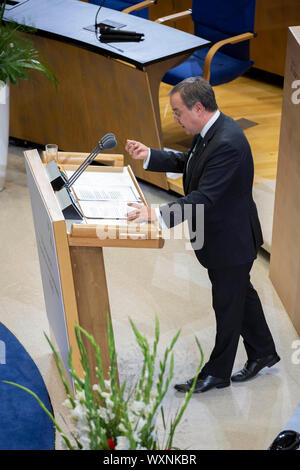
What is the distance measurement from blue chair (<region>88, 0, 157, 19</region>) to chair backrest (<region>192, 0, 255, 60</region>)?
0.47 meters

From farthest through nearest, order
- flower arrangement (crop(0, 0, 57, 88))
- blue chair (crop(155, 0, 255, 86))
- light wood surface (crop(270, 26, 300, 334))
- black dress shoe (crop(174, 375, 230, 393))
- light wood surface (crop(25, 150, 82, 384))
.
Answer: blue chair (crop(155, 0, 255, 86)) < flower arrangement (crop(0, 0, 57, 88)) < light wood surface (crop(270, 26, 300, 334)) < black dress shoe (crop(174, 375, 230, 393)) < light wood surface (crop(25, 150, 82, 384))

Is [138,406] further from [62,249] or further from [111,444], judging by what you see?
[62,249]

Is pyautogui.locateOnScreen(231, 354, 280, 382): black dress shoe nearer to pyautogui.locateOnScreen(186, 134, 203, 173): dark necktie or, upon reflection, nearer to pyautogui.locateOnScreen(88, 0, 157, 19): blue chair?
pyautogui.locateOnScreen(186, 134, 203, 173): dark necktie

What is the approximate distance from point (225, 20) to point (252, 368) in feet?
9.86

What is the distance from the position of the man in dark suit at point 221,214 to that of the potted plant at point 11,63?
2.03m

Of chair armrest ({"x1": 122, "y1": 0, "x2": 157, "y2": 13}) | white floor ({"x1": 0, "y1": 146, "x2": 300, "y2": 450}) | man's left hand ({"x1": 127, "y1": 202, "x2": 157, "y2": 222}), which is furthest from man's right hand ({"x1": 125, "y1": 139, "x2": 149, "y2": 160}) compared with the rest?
chair armrest ({"x1": 122, "y1": 0, "x2": 157, "y2": 13})

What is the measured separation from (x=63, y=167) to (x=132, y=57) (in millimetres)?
1761

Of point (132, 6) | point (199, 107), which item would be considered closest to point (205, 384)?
point (199, 107)

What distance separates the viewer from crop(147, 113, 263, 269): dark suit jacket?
2783mm

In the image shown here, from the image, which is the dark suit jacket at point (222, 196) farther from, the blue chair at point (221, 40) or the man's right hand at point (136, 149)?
the blue chair at point (221, 40)

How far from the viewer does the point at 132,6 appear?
5996mm

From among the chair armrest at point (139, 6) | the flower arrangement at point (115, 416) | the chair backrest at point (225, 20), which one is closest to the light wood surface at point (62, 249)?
the flower arrangement at point (115, 416)

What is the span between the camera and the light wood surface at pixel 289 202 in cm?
352
